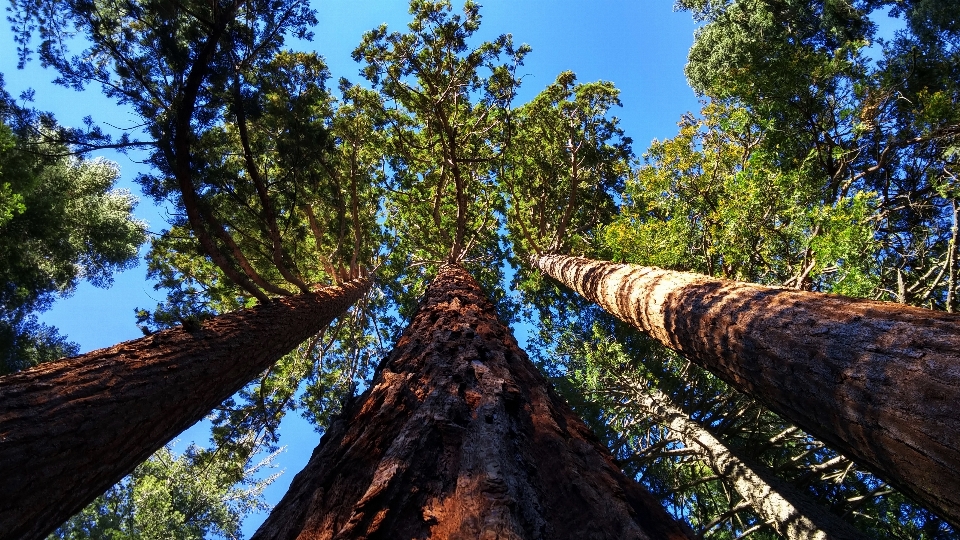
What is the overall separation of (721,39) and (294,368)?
1682 cm

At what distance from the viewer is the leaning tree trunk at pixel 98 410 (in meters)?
2.45

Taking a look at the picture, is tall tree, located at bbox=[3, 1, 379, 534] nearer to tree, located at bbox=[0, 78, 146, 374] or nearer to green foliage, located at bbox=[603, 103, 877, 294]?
tree, located at bbox=[0, 78, 146, 374]

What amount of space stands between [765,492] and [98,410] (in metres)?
6.70

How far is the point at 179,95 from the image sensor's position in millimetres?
5211

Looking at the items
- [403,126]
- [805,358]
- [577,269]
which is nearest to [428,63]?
[403,126]

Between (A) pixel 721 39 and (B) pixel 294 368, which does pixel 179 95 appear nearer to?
(B) pixel 294 368

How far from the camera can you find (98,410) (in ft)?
9.67

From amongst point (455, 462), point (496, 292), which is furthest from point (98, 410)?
point (496, 292)

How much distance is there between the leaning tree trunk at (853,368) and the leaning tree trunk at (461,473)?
125 centimetres

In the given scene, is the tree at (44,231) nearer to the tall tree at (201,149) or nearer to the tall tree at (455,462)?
the tall tree at (201,149)

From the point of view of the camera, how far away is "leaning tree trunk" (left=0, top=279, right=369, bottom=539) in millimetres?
2445

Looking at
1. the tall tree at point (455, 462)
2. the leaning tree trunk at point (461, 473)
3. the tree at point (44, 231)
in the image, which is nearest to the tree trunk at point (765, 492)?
the tall tree at point (455, 462)

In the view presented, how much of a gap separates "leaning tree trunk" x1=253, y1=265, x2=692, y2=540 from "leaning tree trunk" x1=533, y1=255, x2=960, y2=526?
4.11ft

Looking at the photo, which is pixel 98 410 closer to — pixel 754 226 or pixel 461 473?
pixel 461 473
